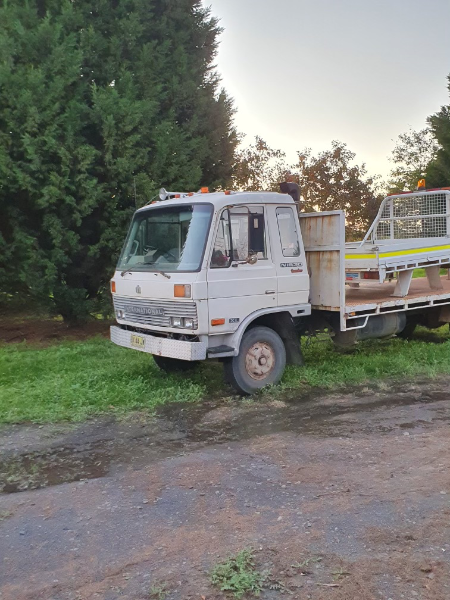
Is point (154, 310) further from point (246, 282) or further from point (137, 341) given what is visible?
point (246, 282)

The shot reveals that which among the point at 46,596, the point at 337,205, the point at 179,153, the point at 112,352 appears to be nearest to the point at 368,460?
the point at 46,596

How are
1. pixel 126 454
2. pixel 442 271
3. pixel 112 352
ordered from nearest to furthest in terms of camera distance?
pixel 126 454
pixel 112 352
pixel 442 271

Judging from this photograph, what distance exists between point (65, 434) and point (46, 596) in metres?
2.78

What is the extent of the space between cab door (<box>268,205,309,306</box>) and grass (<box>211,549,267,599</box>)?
4.16 m

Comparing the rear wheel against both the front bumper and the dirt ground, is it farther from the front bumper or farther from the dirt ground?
the front bumper

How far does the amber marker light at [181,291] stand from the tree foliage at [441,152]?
17370mm

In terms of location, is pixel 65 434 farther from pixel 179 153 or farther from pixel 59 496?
pixel 179 153

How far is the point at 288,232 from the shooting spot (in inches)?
289

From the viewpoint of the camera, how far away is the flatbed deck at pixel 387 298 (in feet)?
26.0

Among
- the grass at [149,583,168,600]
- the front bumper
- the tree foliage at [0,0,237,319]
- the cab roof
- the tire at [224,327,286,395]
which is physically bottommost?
the grass at [149,583,168,600]

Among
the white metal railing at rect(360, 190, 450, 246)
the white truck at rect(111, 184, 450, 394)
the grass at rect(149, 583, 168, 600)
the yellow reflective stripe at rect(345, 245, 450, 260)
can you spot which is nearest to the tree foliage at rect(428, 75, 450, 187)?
the white metal railing at rect(360, 190, 450, 246)

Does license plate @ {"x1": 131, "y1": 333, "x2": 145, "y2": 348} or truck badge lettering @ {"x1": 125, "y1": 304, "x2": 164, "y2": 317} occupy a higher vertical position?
truck badge lettering @ {"x1": 125, "y1": 304, "x2": 164, "y2": 317}

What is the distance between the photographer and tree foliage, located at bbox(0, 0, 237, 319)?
9.36 metres

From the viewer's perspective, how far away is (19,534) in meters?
3.81
